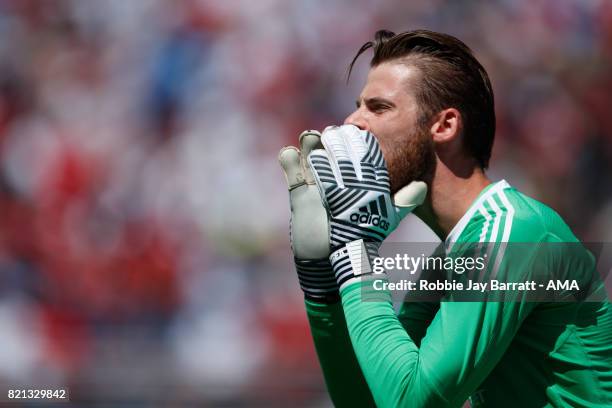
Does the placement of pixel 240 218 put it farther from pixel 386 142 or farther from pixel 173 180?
pixel 386 142

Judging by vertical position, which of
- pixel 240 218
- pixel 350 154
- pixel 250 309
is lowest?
pixel 350 154

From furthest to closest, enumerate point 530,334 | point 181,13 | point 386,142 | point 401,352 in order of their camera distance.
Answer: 1. point 181,13
2. point 386,142
3. point 530,334
4. point 401,352

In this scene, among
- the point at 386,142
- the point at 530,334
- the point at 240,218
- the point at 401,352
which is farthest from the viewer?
the point at 240,218

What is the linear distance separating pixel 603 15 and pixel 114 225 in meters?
4.09

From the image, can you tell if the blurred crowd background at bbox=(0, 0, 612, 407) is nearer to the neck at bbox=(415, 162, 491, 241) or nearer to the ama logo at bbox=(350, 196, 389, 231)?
Result: the neck at bbox=(415, 162, 491, 241)

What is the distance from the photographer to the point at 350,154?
2.30 m

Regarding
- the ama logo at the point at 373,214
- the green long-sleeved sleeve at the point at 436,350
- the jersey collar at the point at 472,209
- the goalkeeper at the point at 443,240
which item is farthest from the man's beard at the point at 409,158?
the green long-sleeved sleeve at the point at 436,350

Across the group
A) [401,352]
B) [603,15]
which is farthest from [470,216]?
[603,15]

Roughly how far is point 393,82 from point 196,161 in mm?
3727

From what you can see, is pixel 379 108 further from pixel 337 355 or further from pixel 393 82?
pixel 337 355

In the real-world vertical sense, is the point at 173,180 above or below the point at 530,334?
above

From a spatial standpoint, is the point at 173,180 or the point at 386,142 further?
the point at 173,180

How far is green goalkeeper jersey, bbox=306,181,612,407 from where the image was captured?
6.73 ft

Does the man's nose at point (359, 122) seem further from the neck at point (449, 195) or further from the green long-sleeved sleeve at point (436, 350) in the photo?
the green long-sleeved sleeve at point (436, 350)
